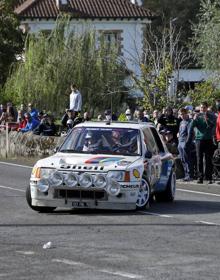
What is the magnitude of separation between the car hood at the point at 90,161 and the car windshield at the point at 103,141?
1.17 ft

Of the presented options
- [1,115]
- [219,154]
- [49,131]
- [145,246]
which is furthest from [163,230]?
[1,115]

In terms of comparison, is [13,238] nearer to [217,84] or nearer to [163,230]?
[163,230]

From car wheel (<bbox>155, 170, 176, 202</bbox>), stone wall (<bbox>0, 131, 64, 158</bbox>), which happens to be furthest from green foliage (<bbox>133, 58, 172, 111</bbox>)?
car wheel (<bbox>155, 170, 176, 202</bbox>)

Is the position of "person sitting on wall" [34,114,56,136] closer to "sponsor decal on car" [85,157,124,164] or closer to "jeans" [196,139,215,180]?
"jeans" [196,139,215,180]

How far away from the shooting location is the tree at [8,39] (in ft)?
171

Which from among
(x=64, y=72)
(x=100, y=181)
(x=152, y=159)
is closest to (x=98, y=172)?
(x=100, y=181)

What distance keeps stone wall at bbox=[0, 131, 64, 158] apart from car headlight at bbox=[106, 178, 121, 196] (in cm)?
1330

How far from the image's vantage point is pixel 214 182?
22219 millimetres

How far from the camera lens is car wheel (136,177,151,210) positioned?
1588 centimetres

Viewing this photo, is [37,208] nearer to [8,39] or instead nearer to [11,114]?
[11,114]

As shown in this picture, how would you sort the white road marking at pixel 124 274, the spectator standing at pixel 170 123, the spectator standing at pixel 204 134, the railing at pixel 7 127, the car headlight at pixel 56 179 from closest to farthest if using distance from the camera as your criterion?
1. the white road marking at pixel 124 274
2. the car headlight at pixel 56 179
3. the spectator standing at pixel 204 134
4. the spectator standing at pixel 170 123
5. the railing at pixel 7 127

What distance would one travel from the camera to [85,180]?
15.4 meters

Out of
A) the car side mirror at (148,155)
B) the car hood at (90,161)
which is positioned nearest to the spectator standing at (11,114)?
the car side mirror at (148,155)

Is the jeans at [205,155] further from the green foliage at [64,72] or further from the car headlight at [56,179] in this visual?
the green foliage at [64,72]
